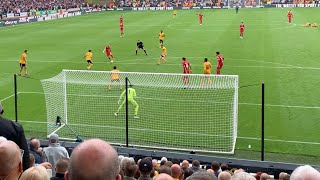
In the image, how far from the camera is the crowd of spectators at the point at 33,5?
74.5 metres

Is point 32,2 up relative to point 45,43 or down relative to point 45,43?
up

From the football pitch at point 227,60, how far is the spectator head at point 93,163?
39.2ft

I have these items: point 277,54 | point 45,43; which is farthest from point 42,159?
point 45,43

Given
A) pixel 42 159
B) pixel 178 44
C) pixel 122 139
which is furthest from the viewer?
pixel 178 44

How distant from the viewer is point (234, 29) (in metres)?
48.8

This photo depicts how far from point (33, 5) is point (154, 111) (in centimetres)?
6973

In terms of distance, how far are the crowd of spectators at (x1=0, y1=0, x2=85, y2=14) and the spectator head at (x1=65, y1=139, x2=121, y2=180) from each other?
70029 mm

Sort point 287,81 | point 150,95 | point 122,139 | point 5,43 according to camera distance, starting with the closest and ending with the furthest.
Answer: point 122,139, point 150,95, point 287,81, point 5,43

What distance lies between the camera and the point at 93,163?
3.29 metres

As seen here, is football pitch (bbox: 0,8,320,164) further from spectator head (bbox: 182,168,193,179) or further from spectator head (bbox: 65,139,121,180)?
spectator head (bbox: 65,139,121,180)

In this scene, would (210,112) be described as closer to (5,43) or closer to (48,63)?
(48,63)

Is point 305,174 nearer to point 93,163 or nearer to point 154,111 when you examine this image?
point 93,163

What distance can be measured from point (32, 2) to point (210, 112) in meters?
73.9

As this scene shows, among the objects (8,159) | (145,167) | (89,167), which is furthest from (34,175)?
(145,167)
